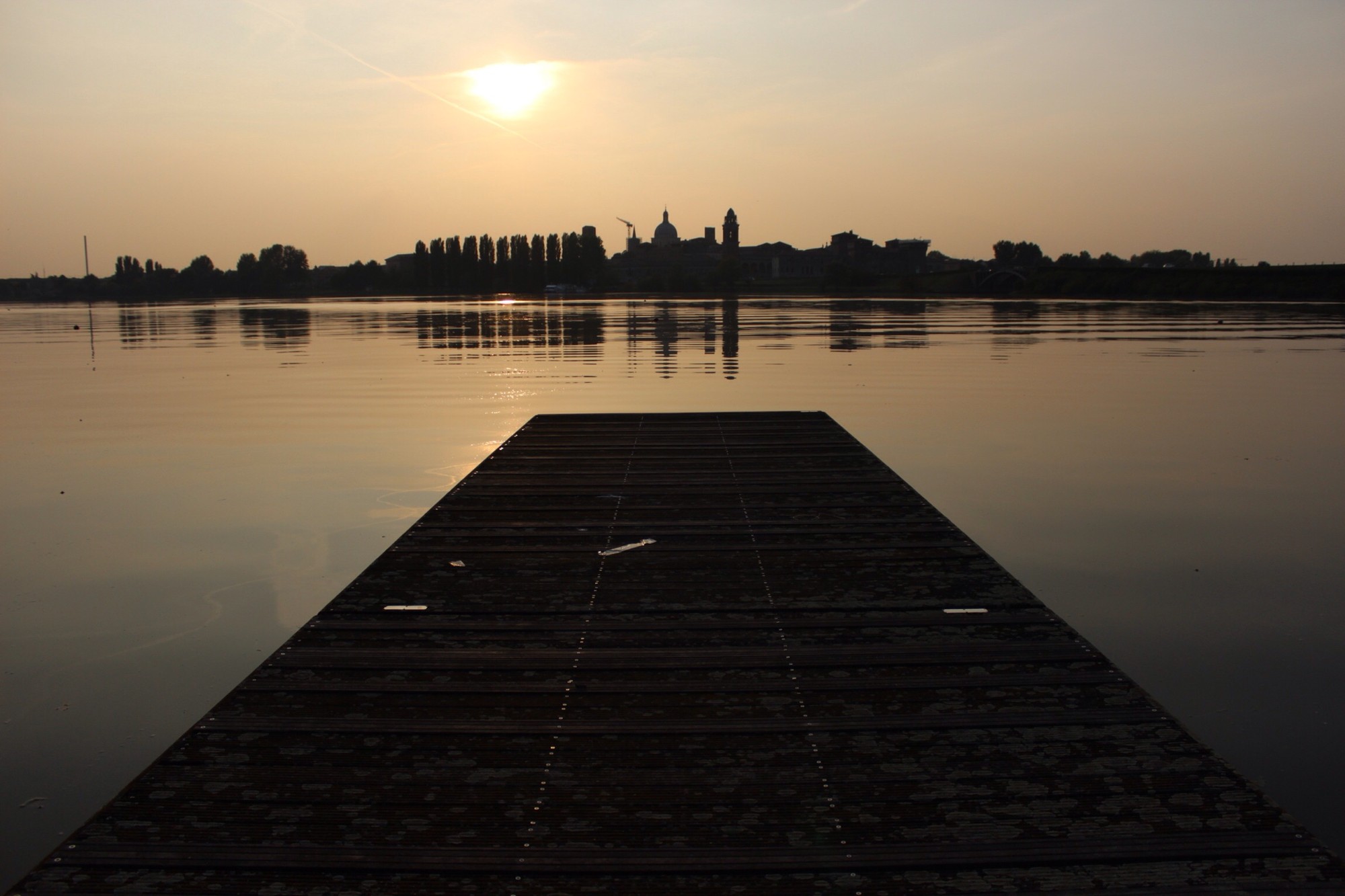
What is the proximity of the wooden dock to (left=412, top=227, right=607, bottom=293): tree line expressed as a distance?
125 m

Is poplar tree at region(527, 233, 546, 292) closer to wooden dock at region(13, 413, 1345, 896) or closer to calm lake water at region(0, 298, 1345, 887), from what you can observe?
calm lake water at region(0, 298, 1345, 887)

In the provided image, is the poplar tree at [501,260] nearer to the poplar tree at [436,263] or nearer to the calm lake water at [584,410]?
the poplar tree at [436,263]

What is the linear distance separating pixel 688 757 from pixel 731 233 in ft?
627

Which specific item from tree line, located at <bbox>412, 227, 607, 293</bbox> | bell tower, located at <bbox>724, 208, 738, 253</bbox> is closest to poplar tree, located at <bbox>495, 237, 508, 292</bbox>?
tree line, located at <bbox>412, 227, 607, 293</bbox>

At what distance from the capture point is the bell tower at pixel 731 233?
190 meters

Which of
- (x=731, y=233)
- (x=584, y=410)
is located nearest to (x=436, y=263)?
(x=731, y=233)

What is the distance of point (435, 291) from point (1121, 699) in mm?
141457

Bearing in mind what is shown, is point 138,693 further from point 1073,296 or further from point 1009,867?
point 1073,296

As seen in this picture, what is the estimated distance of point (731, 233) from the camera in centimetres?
19050

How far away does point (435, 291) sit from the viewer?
459ft

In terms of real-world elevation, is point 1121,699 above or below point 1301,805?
above

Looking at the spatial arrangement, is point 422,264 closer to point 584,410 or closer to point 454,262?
point 454,262

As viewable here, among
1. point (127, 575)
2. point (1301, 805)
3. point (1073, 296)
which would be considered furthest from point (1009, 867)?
point (1073, 296)

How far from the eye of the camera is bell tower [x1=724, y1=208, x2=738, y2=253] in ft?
624
